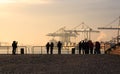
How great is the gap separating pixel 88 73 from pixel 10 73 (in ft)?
13.1

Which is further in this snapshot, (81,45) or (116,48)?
(116,48)

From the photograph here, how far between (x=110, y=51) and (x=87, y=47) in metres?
6.26

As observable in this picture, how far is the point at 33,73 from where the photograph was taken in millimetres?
22922

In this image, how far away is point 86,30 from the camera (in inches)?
7559

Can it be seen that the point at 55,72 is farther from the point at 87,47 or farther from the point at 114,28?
the point at 114,28

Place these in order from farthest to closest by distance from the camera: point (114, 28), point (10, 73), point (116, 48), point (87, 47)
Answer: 1. point (114, 28)
2. point (116, 48)
3. point (87, 47)
4. point (10, 73)

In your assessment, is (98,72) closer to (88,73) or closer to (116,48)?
(88,73)

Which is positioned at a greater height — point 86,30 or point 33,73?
point 86,30

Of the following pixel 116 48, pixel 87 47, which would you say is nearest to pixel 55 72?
pixel 87 47

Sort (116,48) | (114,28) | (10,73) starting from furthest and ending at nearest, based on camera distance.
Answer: (114,28)
(116,48)
(10,73)

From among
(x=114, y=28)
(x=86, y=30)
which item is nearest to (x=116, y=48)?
(x=114, y=28)

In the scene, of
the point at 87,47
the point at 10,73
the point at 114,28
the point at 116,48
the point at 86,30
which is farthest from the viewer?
the point at 86,30

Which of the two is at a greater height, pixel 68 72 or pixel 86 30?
pixel 86 30

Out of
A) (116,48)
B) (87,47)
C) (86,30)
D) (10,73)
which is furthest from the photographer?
(86,30)
